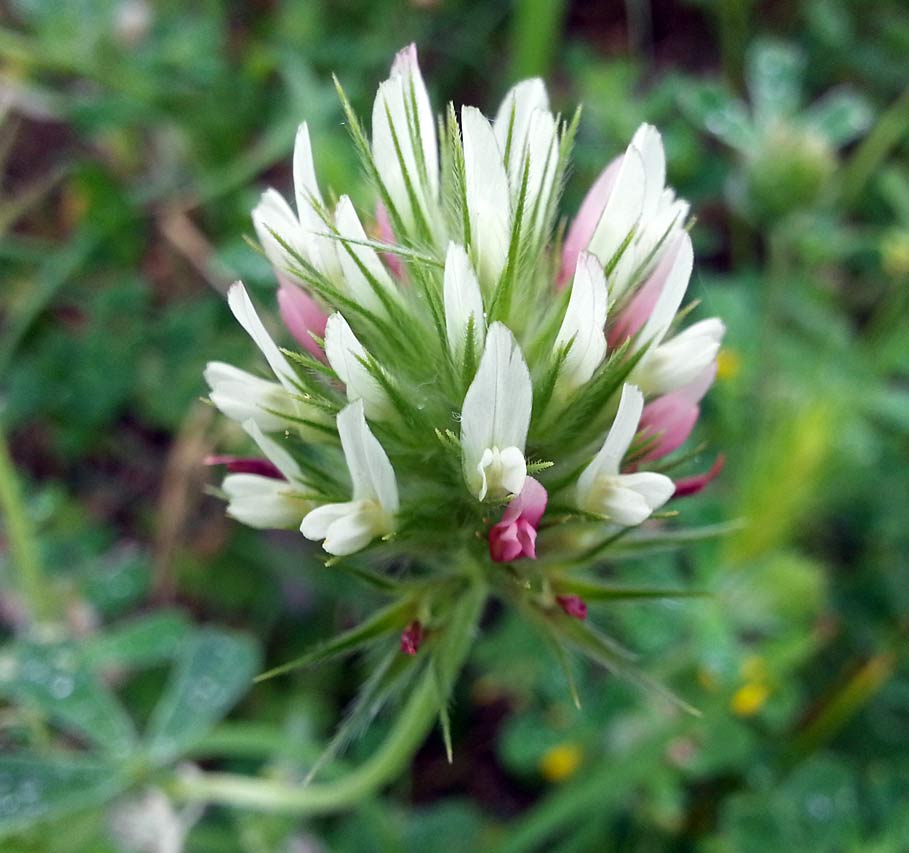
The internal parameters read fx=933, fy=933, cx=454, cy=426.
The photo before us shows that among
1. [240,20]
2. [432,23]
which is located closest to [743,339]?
[432,23]

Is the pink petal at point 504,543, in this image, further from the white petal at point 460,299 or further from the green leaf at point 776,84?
the green leaf at point 776,84

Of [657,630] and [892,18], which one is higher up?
[892,18]

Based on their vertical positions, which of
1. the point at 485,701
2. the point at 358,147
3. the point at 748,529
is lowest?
the point at 485,701

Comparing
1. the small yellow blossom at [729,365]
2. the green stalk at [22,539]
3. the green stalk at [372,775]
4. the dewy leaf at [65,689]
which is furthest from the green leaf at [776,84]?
the dewy leaf at [65,689]

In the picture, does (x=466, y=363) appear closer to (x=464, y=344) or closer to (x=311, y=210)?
(x=464, y=344)

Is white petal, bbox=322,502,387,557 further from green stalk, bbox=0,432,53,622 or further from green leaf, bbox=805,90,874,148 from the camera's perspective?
green leaf, bbox=805,90,874,148

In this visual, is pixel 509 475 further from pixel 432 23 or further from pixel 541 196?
pixel 432 23
